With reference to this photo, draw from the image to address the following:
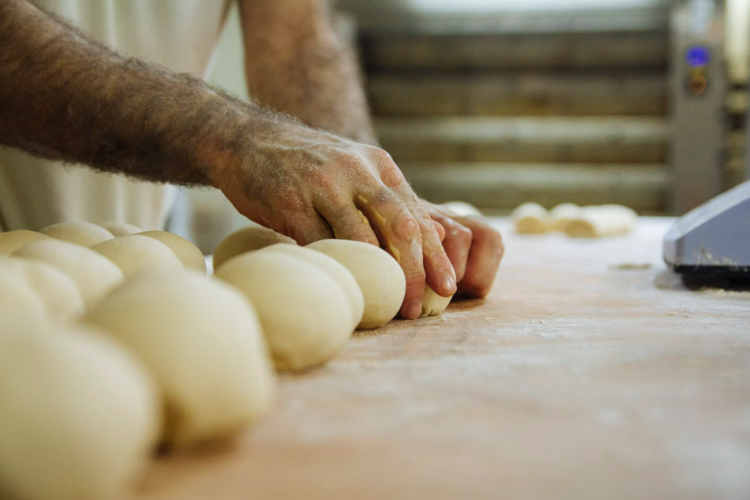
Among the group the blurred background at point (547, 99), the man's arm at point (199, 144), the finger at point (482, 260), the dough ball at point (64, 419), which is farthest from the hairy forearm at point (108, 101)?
the blurred background at point (547, 99)

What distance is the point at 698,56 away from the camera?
4633 millimetres

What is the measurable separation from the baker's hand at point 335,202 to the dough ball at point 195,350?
48cm

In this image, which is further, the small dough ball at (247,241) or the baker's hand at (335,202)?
the small dough ball at (247,241)

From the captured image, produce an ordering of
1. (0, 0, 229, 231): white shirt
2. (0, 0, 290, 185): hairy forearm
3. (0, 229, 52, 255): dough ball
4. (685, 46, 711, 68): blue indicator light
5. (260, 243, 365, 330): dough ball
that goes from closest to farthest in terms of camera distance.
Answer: (260, 243, 365, 330): dough ball < (0, 229, 52, 255): dough ball < (0, 0, 290, 185): hairy forearm < (0, 0, 229, 231): white shirt < (685, 46, 711, 68): blue indicator light

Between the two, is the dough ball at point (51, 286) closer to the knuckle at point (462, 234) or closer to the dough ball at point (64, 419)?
the dough ball at point (64, 419)

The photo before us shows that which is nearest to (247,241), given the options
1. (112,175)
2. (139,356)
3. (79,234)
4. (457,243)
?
(79,234)

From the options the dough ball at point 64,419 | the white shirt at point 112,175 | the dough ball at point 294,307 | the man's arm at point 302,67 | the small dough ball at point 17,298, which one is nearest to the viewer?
the dough ball at point 64,419

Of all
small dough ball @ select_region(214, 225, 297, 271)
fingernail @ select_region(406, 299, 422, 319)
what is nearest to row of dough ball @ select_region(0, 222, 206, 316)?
small dough ball @ select_region(214, 225, 297, 271)

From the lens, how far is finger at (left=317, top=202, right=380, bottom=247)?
3.33 feet

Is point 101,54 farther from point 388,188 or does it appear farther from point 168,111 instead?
point 388,188

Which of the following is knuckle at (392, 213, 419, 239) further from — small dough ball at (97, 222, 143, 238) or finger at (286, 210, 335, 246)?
small dough ball at (97, 222, 143, 238)

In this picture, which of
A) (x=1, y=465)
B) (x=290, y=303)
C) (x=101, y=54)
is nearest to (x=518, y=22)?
(x=101, y=54)

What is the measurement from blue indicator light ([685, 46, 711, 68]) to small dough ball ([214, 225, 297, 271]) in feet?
14.4

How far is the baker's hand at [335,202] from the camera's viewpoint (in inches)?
40.0
